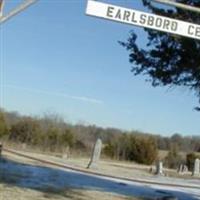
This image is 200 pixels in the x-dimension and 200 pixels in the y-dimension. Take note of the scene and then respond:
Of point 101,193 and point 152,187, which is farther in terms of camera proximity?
point 152,187

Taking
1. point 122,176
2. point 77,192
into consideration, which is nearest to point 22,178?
point 77,192

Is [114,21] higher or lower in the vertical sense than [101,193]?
higher

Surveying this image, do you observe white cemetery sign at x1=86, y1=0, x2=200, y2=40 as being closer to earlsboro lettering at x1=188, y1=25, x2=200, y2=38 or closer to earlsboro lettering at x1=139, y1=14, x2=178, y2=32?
earlsboro lettering at x1=139, y1=14, x2=178, y2=32

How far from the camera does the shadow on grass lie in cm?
1962

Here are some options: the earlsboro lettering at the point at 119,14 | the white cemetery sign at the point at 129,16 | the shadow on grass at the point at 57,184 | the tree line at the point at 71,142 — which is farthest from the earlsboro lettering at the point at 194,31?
the tree line at the point at 71,142

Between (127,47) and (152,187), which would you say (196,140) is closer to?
(152,187)

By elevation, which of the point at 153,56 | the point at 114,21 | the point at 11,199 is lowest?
the point at 11,199

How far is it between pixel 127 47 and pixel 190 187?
14.9 meters

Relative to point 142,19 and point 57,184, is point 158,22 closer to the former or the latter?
point 142,19

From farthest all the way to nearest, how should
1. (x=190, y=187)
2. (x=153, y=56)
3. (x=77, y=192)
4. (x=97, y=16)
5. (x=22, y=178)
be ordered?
(x=190, y=187), (x=22, y=178), (x=77, y=192), (x=153, y=56), (x=97, y=16)

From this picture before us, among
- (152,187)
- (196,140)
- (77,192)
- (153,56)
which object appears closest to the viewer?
(153,56)

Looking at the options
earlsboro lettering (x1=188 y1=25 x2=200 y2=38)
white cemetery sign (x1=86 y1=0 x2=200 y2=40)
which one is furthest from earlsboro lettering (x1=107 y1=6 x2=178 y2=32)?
earlsboro lettering (x1=188 y1=25 x2=200 y2=38)

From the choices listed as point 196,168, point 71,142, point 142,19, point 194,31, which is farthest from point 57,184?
point 71,142

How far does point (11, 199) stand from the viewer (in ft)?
50.4
